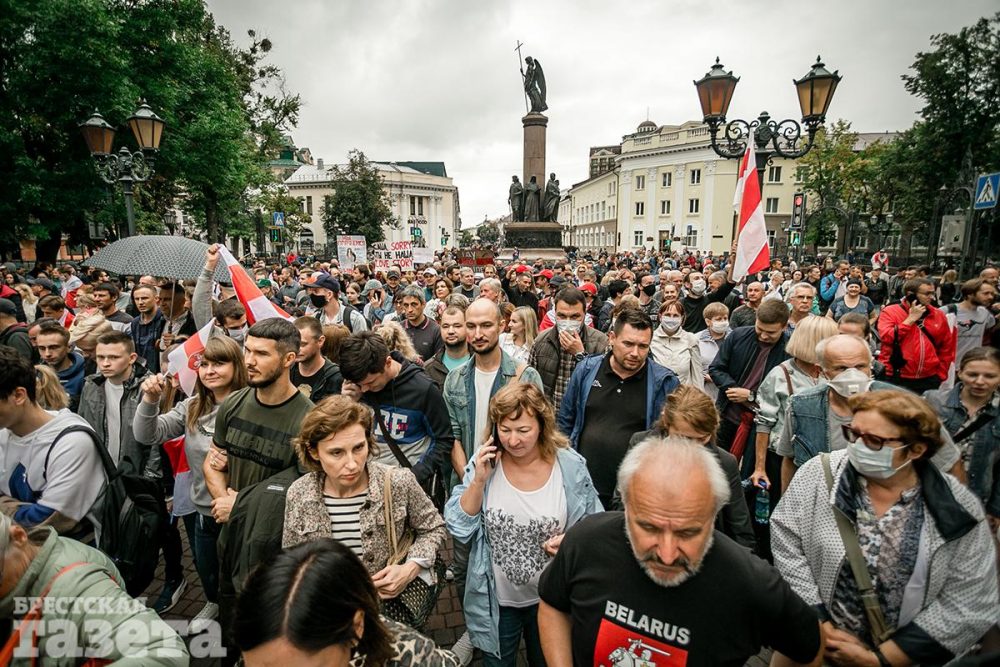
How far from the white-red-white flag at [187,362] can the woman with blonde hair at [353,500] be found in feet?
5.75

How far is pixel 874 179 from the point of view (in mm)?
34156

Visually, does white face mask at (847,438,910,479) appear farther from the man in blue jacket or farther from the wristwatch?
the man in blue jacket

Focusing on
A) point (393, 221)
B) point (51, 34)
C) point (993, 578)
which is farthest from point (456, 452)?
point (393, 221)

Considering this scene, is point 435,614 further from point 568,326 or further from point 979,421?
point 979,421

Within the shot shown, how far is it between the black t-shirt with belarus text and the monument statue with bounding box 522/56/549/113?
83.2 ft

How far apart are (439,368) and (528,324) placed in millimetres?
1242

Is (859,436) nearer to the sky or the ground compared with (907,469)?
nearer to the sky

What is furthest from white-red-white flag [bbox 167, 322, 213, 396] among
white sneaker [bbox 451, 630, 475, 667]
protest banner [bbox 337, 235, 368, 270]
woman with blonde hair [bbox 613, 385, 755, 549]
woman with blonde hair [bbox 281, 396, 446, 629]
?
protest banner [bbox 337, 235, 368, 270]

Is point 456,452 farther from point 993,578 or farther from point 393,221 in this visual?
point 393,221

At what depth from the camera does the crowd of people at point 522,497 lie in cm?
149

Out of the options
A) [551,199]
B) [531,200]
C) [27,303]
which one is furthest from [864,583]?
[551,199]

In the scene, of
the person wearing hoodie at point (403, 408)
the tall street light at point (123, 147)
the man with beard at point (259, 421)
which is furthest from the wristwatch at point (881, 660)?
the tall street light at point (123, 147)

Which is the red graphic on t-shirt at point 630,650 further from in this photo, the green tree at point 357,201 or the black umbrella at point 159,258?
the green tree at point 357,201

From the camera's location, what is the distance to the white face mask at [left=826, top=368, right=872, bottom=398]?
2.67 metres
